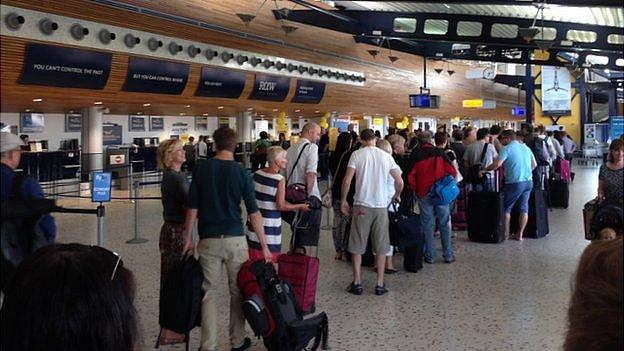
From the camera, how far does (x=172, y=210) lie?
389 cm

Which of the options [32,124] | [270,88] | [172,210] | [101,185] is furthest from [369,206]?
[270,88]

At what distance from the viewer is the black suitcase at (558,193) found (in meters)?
11.1

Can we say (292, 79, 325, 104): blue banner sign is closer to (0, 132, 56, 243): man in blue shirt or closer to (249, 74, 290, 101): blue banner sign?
(249, 74, 290, 101): blue banner sign

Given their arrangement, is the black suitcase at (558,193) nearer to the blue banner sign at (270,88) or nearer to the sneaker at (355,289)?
the sneaker at (355,289)

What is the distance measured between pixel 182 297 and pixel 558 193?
9.52 metres

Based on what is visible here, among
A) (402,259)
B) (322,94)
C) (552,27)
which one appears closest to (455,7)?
(552,27)

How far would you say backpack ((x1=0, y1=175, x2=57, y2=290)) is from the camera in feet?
3.12

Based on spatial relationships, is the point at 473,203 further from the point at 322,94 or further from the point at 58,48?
the point at 322,94

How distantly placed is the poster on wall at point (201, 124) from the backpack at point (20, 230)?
2290cm

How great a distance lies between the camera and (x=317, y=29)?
1698cm

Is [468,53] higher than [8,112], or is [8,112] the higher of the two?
[468,53]

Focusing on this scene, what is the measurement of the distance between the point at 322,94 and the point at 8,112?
17494 mm

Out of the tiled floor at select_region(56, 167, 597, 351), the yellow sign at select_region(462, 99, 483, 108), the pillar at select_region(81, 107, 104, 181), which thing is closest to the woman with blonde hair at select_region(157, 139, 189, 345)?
the tiled floor at select_region(56, 167, 597, 351)

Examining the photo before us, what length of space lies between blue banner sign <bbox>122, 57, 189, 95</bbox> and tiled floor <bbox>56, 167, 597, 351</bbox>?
4327 millimetres
